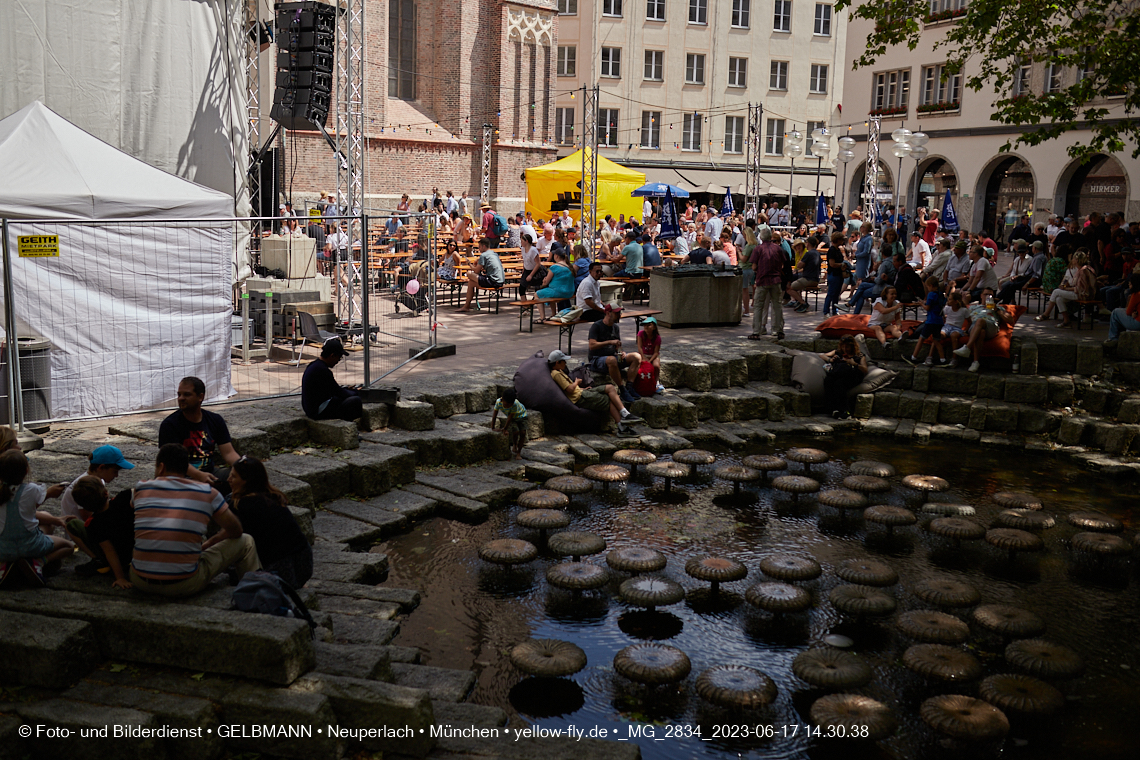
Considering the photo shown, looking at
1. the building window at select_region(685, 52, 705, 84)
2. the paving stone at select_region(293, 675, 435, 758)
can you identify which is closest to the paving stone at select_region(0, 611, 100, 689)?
the paving stone at select_region(293, 675, 435, 758)

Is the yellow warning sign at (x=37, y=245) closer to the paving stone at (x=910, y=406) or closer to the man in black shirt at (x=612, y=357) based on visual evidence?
the man in black shirt at (x=612, y=357)

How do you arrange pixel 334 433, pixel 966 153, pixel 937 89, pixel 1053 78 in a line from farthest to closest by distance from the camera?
1. pixel 937 89
2. pixel 966 153
3. pixel 1053 78
4. pixel 334 433

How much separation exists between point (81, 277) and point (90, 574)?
4338 millimetres

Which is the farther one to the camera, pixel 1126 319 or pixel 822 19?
pixel 822 19

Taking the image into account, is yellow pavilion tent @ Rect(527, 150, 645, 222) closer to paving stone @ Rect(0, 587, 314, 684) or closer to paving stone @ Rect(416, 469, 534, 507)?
paving stone @ Rect(416, 469, 534, 507)

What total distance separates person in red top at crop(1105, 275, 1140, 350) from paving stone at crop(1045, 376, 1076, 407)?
1.16m

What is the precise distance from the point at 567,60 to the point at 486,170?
8.82m

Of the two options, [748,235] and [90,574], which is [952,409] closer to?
[748,235]

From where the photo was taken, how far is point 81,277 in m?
8.64

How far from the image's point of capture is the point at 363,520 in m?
7.72

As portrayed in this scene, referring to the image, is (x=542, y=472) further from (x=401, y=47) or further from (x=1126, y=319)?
(x=401, y=47)

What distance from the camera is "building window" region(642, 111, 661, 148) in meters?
41.2

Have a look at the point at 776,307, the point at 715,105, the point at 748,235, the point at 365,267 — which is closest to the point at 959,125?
the point at 715,105

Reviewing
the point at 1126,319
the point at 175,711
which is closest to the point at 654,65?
the point at 1126,319
